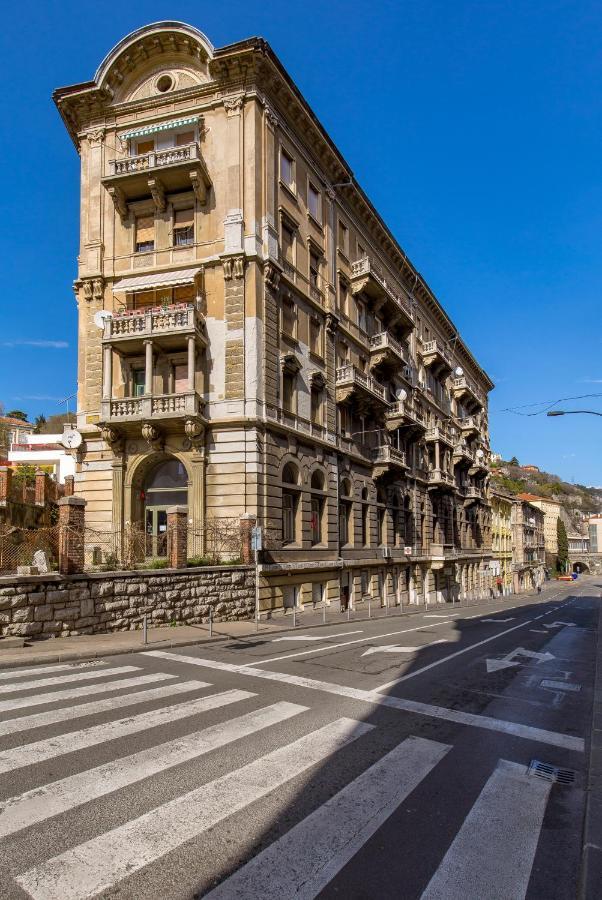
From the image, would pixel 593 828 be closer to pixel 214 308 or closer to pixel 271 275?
pixel 214 308

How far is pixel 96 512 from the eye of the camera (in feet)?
78.0

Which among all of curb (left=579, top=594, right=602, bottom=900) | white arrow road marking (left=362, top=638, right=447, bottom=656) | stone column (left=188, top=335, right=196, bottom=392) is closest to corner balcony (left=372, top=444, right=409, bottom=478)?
stone column (left=188, top=335, right=196, bottom=392)

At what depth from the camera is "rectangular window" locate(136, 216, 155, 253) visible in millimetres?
25297

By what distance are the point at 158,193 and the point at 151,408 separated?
30.4 ft

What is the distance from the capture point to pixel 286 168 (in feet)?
87.8

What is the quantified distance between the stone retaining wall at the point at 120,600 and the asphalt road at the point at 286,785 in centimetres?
329

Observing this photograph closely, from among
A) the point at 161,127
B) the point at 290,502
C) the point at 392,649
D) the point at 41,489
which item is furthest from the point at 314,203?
the point at 392,649

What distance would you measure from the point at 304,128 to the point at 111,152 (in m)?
8.90

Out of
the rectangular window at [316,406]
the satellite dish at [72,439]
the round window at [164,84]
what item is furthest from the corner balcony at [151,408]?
the round window at [164,84]

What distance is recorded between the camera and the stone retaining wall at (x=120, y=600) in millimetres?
13289

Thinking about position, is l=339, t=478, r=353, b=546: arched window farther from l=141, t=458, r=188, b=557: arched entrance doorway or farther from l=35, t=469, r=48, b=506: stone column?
l=35, t=469, r=48, b=506: stone column

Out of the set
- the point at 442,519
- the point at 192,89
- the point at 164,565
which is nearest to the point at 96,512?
the point at 164,565

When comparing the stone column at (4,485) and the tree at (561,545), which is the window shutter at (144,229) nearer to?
the stone column at (4,485)

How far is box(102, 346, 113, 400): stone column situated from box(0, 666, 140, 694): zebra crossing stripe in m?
14.8
